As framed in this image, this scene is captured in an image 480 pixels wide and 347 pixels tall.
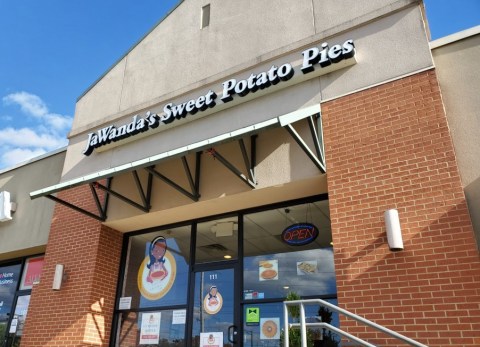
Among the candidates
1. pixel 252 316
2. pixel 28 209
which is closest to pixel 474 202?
pixel 252 316

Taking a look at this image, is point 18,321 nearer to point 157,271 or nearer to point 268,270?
point 157,271

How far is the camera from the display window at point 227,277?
6055 millimetres

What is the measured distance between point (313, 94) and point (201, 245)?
10.0 feet

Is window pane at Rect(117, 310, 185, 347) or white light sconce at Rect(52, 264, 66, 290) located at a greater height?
white light sconce at Rect(52, 264, 66, 290)

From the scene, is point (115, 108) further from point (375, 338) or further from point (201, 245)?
point (375, 338)

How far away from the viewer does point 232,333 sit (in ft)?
20.3

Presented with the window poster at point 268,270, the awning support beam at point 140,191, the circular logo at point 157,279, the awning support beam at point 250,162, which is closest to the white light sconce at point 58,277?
the circular logo at point 157,279

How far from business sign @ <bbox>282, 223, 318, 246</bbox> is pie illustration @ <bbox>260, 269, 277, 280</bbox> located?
1.57 ft

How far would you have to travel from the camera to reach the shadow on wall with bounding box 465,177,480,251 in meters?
4.75

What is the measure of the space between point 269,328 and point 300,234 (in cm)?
138

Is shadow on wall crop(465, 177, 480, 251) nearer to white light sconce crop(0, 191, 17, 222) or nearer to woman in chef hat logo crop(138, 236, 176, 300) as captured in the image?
woman in chef hat logo crop(138, 236, 176, 300)

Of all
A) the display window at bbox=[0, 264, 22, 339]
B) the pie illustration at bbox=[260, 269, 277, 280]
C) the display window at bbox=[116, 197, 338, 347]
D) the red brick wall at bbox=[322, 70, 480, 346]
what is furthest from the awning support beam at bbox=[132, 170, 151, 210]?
the display window at bbox=[0, 264, 22, 339]

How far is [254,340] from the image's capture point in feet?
19.6

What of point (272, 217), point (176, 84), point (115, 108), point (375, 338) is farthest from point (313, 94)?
point (115, 108)
